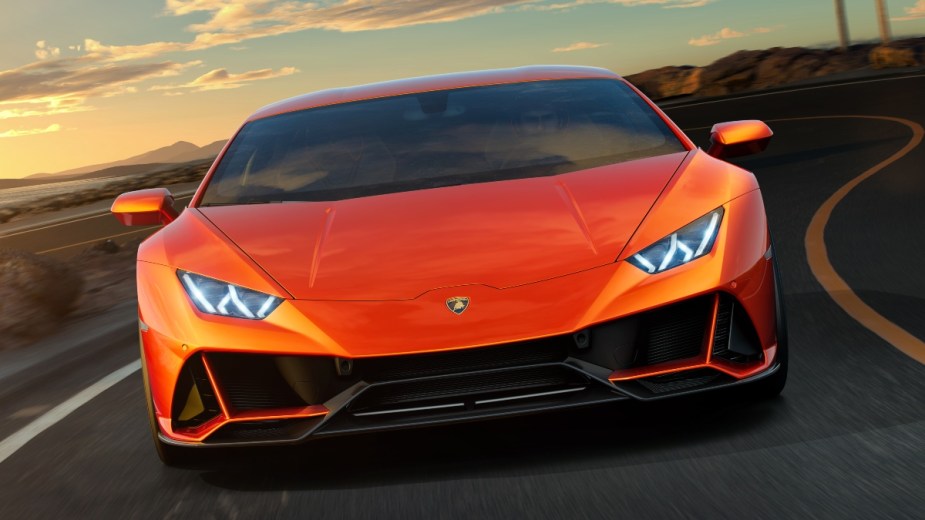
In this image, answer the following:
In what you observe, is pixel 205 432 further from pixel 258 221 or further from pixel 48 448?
pixel 48 448

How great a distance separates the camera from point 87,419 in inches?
229

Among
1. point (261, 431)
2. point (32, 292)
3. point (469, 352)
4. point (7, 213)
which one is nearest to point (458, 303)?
point (469, 352)

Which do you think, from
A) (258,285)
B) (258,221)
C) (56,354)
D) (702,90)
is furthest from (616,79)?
(702,90)

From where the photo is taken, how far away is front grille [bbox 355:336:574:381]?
156 inches

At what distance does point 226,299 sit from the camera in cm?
425

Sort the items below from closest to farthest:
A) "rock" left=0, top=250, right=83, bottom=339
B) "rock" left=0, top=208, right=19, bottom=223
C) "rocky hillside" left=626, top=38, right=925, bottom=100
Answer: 1. "rock" left=0, top=250, right=83, bottom=339
2. "rock" left=0, top=208, right=19, bottom=223
3. "rocky hillside" left=626, top=38, right=925, bottom=100

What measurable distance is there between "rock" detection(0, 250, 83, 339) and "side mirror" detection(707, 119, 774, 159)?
19.1ft

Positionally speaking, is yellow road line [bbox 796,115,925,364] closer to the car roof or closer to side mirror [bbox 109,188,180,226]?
the car roof

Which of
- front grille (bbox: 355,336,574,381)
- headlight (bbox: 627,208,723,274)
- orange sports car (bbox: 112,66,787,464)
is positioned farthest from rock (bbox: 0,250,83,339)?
headlight (bbox: 627,208,723,274)

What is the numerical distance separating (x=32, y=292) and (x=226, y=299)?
5987 mm

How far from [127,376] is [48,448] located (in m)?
1.46

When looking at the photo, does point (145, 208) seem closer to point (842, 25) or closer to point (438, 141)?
point (438, 141)

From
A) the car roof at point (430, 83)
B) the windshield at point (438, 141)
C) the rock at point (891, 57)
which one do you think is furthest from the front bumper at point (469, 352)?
the rock at point (891, 57)

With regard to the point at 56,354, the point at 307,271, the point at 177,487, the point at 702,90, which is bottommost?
the point at 702,90
